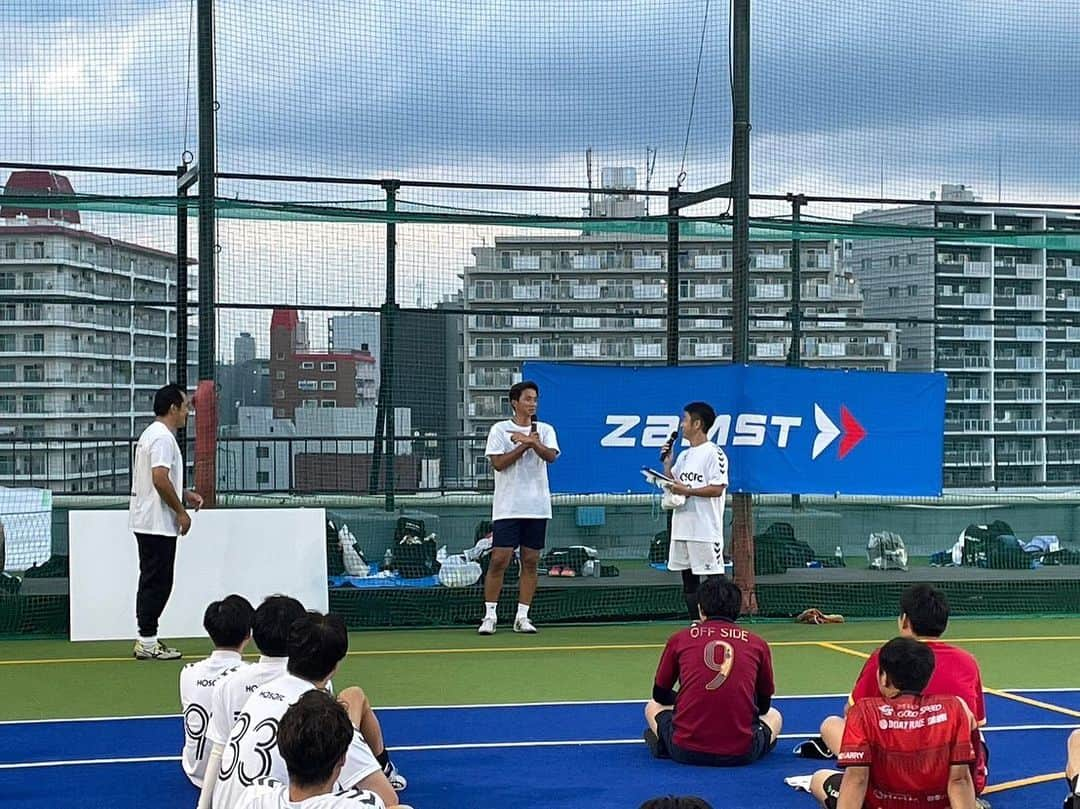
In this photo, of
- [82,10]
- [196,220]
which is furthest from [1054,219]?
[82,10]

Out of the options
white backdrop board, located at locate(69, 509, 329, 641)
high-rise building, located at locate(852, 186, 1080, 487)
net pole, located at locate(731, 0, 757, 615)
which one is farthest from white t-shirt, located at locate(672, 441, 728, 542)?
high-rise building, located at locate(852, 186, 1080, 487)

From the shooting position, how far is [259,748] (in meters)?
4.74

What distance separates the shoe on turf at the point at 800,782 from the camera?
20.6 ft

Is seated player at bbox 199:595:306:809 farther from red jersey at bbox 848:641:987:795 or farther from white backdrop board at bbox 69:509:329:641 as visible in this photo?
white backdrop board at bbox 69:509:329:641

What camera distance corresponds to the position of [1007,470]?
13727 mm

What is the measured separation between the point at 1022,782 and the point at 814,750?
3.02 ft

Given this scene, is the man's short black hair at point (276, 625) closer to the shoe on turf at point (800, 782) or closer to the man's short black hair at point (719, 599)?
the man's short black hair at point (719, 599)

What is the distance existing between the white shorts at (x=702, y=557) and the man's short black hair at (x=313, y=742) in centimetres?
676

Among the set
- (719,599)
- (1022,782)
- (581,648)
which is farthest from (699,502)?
(1022,782)

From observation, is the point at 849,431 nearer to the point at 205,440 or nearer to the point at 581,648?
the point at 581,648

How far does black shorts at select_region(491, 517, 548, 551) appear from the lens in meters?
10.9

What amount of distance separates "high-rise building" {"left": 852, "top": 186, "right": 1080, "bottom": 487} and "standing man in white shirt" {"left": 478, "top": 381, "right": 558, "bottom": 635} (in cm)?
387

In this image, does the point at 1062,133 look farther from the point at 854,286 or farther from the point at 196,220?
the point at 196,220

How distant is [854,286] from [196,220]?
18.7 ft
